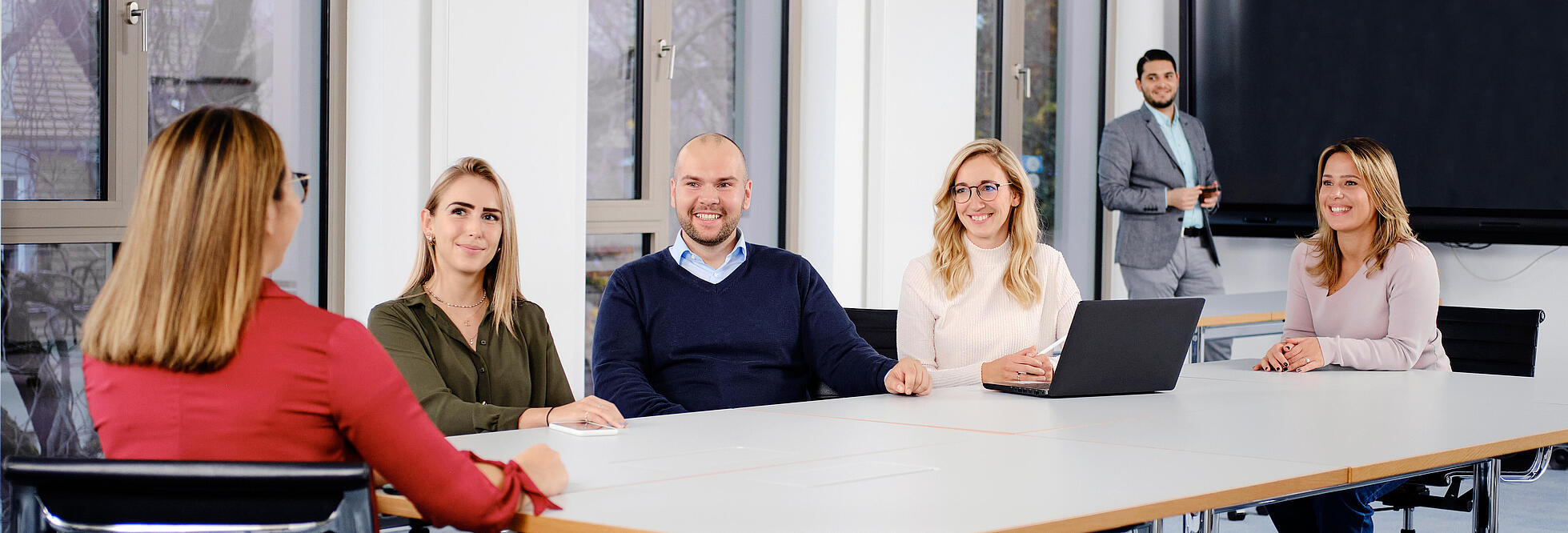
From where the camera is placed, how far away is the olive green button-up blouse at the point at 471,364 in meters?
2.35

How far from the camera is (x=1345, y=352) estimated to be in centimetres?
319

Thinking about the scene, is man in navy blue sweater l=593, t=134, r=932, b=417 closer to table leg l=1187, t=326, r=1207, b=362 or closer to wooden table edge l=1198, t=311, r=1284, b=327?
wooden table edge l=1198, t=311, r=1284, b=327

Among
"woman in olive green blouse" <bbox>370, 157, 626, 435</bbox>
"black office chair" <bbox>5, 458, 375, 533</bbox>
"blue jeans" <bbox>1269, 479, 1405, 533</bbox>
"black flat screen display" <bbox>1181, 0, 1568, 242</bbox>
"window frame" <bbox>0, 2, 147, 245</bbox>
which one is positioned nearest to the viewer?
"black office chair" <bbox>5, 458, 375, 533</bbox>

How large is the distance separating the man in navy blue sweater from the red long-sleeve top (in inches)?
52.9

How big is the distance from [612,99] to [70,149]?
6.02 ft

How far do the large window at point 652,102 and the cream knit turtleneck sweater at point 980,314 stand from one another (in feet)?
5.92

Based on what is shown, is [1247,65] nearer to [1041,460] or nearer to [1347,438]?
[1347,438]

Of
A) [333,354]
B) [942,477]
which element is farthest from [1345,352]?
[333,354]

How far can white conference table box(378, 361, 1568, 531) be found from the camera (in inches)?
61.3

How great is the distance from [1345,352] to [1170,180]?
9.13ft

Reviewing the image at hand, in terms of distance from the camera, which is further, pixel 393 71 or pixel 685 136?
pixel 685 136

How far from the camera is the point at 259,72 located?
3787mm

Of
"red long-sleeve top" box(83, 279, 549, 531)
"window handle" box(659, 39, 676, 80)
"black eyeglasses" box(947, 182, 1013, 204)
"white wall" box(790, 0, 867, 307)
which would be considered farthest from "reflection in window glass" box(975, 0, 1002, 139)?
"red long-sleeve top" box(83, 279, 549, 531)

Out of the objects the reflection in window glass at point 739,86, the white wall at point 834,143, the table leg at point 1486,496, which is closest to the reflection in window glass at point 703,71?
the reflection in window glass at point 739,86
